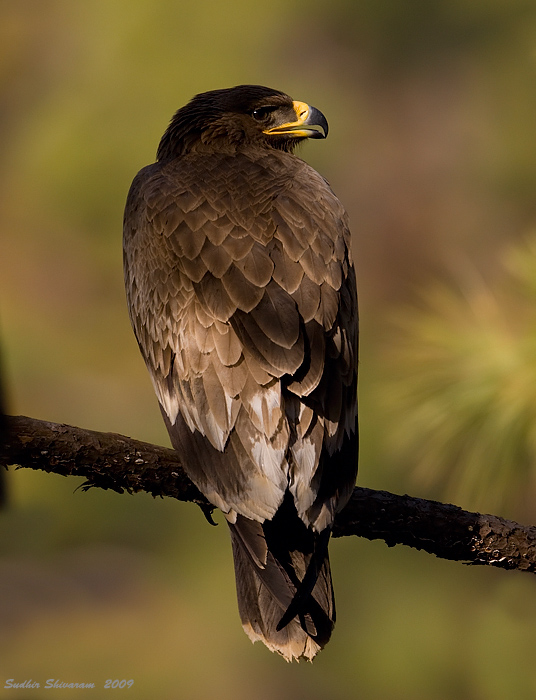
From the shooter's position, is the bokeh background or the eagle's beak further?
the bokeh background

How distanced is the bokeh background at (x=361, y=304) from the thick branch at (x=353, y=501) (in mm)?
1153

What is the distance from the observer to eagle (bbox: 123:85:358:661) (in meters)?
2.65

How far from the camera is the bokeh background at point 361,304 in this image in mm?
8906

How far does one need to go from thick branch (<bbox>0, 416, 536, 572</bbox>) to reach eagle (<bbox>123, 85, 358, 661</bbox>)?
0.40ft

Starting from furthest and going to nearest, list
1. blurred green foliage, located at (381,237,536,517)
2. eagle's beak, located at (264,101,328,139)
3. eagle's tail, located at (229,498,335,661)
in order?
1. eagle's beak, located at (264,101,328,139)
2. blurred green foliage, located at (381,237,536,517)
3. eagle's tail, located at (229,498,335,661)

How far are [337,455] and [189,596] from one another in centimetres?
1093

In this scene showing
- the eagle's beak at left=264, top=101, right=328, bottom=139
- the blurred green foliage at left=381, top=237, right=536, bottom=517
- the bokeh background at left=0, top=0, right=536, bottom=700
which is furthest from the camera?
the bokeh background at left=0, top=0, right=536, bottom=700

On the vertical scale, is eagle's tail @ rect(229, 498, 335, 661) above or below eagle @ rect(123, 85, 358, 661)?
below

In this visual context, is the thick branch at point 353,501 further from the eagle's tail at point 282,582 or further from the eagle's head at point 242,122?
the eagle's head at point 242,122

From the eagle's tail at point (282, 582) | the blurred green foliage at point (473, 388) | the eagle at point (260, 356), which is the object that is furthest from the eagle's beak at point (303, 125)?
the eagle's tail at point (282, 582)

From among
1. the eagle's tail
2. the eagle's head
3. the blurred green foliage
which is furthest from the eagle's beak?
the eagle's tail

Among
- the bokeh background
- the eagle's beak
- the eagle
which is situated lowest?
the bokeh background

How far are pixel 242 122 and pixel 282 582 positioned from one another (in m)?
2.11

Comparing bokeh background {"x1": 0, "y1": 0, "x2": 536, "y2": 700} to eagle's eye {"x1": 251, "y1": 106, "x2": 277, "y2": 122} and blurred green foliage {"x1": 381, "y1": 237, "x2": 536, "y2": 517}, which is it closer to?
blurred green foliage {"x1": 381, "y1": 237, "x2": 536, "y2": 517}
